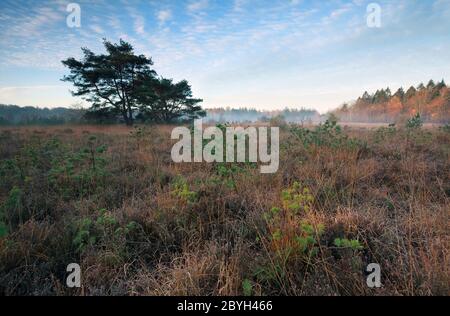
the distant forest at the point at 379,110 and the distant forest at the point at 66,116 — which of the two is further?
the distant forest at the point at 379,110

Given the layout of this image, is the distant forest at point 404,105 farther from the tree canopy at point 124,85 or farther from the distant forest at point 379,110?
the tree canopy at point 124,85

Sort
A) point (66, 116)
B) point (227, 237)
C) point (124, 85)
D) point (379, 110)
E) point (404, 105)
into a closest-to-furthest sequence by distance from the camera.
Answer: point (227, 237) → point (124, 85) → point (66, 116) → point (404, 105) → point (379, 110)

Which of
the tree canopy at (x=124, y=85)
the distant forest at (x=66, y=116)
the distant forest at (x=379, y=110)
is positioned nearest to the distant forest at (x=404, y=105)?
the distant forest at (x=379, y=110)

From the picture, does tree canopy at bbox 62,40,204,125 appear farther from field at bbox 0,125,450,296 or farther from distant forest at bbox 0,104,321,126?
field at bbox 0,125,450,296

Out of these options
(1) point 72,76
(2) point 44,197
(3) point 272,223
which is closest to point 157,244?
(3) point 272,223

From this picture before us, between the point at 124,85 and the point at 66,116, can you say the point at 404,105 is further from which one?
the point at 66,116

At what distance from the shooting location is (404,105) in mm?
49625

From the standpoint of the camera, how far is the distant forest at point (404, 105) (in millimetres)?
40844

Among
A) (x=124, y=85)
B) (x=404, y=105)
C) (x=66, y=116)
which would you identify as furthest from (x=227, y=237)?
(x=404, y=105)

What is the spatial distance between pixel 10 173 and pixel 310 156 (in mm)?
5999

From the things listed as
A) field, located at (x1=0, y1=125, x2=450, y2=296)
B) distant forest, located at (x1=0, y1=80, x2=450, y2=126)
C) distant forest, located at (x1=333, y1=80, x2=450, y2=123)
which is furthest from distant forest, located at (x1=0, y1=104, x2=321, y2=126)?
distant forest, located at (x1=333, y1=80, x2=450, y2=123)

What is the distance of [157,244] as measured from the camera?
7.18 ft

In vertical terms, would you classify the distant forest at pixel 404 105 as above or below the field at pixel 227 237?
above
